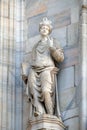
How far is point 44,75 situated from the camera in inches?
498

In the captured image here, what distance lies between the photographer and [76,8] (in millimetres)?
13219

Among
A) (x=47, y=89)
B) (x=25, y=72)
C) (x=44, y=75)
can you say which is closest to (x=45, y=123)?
(x=47, y=89)

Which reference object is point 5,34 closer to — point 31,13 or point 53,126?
point 31,13

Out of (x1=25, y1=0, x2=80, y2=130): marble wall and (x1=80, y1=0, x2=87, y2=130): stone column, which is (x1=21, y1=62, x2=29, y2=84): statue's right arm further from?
(x1=80, y1=0, x2=87, y2=130): stone column

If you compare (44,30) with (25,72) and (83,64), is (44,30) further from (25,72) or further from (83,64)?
(83,64)

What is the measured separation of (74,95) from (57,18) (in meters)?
1.32

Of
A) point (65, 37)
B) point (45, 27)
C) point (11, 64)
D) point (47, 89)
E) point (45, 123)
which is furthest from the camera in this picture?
point (11, 64)

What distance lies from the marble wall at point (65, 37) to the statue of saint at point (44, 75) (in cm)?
13

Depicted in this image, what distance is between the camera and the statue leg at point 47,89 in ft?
41.1

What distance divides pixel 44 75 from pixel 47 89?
0.72 ft

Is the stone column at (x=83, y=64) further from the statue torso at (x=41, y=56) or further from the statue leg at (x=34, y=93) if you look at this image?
the statue leg at (x=34, y=93)

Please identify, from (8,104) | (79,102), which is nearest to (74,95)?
(79,102)

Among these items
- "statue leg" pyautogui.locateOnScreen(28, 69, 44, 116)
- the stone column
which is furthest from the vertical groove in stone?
the stone column

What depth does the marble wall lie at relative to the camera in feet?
41.3
